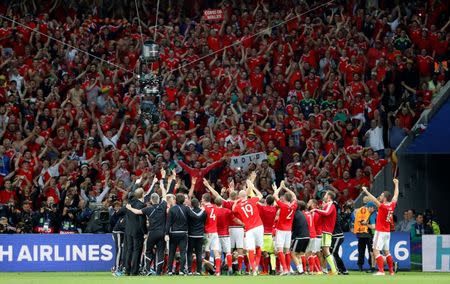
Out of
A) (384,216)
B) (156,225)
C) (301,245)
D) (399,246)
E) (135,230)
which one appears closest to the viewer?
(156,225)

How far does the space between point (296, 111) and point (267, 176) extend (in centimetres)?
313

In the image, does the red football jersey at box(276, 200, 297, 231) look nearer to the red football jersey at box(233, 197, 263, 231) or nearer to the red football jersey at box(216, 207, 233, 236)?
the red football jersey at box(233, 197, 263, 231)

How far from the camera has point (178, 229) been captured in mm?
33344

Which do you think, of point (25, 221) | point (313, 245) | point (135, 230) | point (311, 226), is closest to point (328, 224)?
point (311, 226)

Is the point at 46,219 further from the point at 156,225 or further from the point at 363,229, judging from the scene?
the point at 363,229

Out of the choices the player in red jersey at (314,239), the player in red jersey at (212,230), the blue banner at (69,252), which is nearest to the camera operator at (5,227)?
the blue banner at (69,252)

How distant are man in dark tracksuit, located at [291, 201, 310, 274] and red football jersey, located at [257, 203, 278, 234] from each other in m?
0.51

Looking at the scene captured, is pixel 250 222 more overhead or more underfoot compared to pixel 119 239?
more overhead

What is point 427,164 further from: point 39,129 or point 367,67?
point 39,129

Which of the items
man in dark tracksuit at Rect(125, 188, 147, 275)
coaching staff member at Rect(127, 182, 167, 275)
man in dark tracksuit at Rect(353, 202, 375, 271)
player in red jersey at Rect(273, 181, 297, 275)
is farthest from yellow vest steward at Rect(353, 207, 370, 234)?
man in dark tracksuit at Rect(125, 188, 147, 275)

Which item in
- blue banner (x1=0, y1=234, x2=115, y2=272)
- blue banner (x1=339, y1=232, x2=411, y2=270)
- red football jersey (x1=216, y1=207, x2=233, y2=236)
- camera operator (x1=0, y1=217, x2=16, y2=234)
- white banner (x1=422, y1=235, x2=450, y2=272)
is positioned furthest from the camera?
camera operator (x1=0, y1=217, x2=16, y2=234)

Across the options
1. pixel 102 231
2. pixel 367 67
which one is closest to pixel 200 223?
pixel 102 231

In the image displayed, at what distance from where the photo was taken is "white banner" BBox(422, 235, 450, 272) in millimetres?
36781

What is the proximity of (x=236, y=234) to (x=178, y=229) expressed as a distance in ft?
5.98
